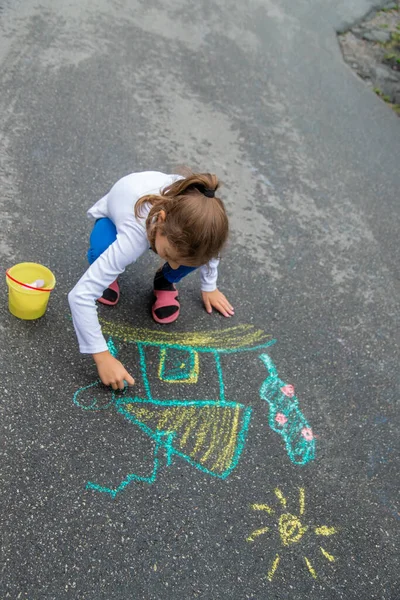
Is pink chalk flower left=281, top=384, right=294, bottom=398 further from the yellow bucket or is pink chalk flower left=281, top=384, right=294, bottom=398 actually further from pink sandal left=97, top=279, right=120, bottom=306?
the yellow bucket

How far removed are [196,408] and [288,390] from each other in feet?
1.69

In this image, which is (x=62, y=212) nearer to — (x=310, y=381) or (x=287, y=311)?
(x=287, y=311)

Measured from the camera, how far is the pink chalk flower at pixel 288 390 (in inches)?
107

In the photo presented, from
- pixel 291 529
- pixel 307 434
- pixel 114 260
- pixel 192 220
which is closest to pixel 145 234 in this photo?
pixel 114 260

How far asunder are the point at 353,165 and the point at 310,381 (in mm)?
2496

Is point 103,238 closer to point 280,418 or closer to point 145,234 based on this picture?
point 145,234

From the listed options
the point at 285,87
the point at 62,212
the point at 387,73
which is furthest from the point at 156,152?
the point at 387,73

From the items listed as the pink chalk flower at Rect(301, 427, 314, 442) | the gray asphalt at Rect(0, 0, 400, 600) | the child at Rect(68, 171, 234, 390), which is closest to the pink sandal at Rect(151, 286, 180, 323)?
the gray asphalt at Rect(0, 0, 400, 600)

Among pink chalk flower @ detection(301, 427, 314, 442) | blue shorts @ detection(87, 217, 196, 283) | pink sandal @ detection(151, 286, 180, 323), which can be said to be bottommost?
pink sandal @ detection(151, 286, 180, 323)

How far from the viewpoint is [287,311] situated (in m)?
3.17

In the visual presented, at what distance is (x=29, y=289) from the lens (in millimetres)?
2432

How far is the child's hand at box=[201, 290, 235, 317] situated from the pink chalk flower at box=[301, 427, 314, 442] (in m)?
0.74

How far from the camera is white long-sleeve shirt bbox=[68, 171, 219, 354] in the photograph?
220 centimetres

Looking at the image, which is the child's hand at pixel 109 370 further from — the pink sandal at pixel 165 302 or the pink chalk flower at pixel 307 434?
the pink chalk flower at pixel 307 434
